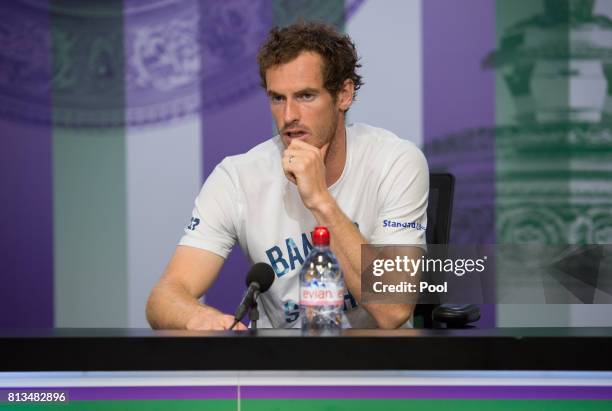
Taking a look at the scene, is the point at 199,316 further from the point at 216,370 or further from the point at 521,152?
the point at 521,152

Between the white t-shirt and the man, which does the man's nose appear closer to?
the man

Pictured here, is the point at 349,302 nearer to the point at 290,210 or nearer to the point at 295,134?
the point at 290,210

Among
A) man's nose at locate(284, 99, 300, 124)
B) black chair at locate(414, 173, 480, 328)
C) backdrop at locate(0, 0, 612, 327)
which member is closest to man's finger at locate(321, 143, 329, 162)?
man's nose at locate(284, 99, 300, 124)

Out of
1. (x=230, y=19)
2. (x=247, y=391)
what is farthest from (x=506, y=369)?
(x=230, y=19)

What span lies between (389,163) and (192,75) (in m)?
1.42

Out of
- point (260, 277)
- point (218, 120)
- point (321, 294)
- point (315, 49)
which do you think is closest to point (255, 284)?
point (260, 277)

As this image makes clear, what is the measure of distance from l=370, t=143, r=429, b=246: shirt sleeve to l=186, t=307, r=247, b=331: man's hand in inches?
21.3

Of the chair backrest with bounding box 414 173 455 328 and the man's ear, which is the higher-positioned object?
the man's ear

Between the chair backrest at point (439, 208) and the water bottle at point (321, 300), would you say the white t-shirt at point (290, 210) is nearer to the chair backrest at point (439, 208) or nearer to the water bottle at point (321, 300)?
the chair backrest at point (439, 208)

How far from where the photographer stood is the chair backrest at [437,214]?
85.2 inches

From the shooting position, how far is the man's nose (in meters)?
1.98

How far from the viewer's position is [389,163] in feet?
6.59

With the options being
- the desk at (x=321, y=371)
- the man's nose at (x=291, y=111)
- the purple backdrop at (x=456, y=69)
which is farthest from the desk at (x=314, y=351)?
the purple backdrop at (x=456, y=69)

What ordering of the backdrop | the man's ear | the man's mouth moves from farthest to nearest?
the backdrop < the man's ear < the man's mouth
